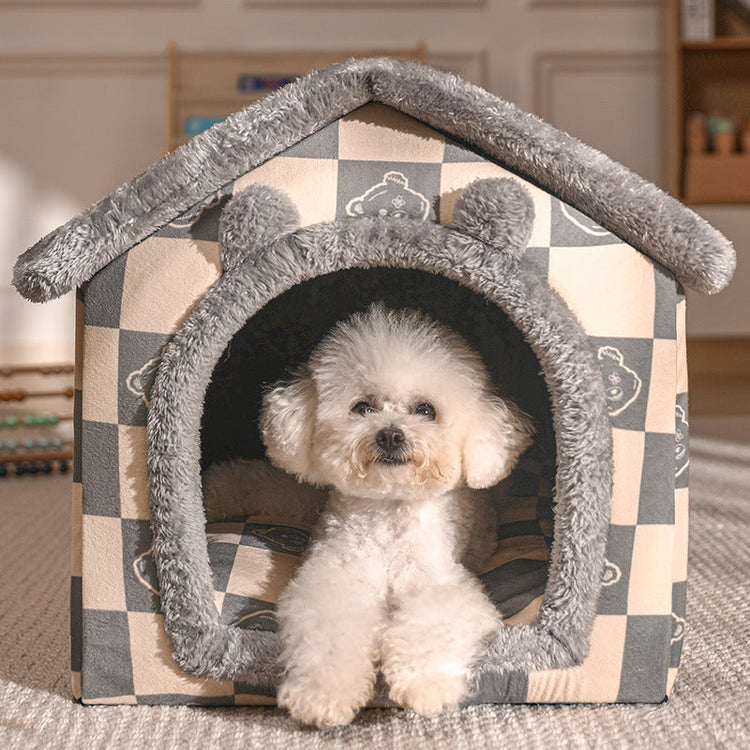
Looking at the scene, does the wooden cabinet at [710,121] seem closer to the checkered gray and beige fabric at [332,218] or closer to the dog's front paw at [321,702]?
the checkered gray and beige fabric at [332,218]

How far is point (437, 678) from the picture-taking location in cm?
89

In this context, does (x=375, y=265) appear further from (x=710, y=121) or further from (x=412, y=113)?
(x=710, y=121)

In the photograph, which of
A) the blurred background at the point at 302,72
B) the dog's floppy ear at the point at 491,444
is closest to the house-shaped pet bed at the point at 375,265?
the dog's floppy ear at the point at 491,444

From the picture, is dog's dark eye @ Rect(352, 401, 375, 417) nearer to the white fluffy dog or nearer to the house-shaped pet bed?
the white fluffy dog

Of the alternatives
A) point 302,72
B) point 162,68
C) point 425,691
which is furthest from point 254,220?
point 162,68

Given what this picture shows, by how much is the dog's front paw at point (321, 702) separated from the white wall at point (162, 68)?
2779mm

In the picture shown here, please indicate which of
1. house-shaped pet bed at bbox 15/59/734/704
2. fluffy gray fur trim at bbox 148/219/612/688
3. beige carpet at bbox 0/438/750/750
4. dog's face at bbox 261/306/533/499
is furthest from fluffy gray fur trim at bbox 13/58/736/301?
beige carpet at bbox 0/438/750/750

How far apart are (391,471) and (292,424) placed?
0.52 feet

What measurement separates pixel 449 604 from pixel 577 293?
1.29ft

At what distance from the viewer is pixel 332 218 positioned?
0.93 metres

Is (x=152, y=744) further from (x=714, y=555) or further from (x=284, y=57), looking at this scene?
(x=284, y=57)

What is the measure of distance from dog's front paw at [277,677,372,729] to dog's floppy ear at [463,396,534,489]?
32 centimetres

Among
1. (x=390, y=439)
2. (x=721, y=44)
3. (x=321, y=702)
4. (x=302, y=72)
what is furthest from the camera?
(x=302, y=72)

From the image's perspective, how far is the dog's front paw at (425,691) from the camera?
0.88 meters
